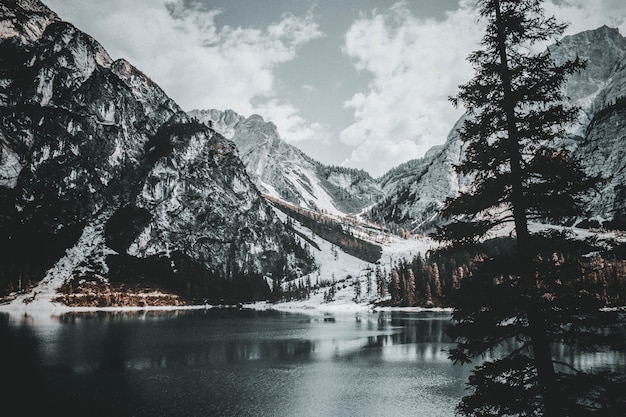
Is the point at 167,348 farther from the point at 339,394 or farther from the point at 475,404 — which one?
the point at 475,404

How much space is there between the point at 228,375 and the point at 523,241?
50.0 m

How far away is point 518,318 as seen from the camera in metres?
13.6

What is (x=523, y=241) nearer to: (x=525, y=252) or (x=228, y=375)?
(x=525, y=252)

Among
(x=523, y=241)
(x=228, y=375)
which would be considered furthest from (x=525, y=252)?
(x=228, y=375)

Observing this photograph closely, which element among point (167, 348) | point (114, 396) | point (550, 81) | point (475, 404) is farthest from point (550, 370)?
point (167, 348)

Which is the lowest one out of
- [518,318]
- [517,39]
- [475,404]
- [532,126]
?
[475,404]

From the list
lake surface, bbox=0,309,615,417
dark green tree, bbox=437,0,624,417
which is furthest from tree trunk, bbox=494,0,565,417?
lake surface, bbox=0,309,615,417

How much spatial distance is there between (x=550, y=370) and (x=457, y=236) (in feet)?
18.2

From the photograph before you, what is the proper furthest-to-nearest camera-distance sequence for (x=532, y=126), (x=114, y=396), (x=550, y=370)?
1. (x=114, y=396)
2. (x=532, y=126)
3. (x=550, y=370)

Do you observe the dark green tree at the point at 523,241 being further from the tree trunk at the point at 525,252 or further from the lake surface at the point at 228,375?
the lake surface at the point at 228,375

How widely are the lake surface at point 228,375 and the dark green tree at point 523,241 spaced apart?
28.3m

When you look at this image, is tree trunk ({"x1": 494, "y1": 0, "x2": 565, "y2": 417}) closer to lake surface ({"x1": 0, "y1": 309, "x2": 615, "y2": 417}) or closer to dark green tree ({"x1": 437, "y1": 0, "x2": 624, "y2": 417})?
dark green tree ({"x1": 437, "y1": 0, "x2": 624, "y2": 417})

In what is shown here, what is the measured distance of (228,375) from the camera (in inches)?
2106

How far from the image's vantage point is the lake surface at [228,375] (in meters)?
39.3
